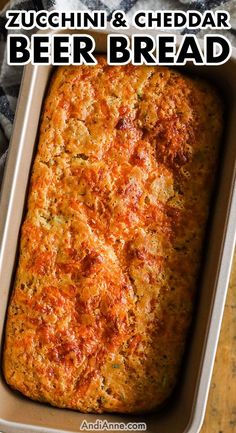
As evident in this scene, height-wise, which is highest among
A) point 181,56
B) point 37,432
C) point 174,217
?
point 181,56

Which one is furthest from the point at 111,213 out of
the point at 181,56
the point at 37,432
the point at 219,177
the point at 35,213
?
the point at 37,432

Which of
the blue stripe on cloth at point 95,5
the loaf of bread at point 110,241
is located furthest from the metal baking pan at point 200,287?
the blue stripe on cloth at point 95,5

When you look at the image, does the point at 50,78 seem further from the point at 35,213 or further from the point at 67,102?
the point at 35,213

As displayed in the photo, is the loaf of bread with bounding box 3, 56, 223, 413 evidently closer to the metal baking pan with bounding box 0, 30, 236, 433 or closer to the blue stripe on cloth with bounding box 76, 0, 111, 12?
the metal baking pan with bounding box 0, 30, 236, 433

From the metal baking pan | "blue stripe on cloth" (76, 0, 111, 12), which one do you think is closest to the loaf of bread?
the metal baking pan

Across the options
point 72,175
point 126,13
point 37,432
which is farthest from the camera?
point 126,13
